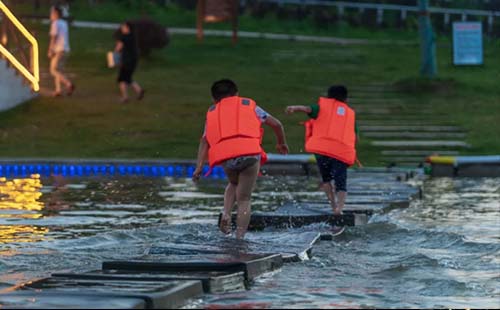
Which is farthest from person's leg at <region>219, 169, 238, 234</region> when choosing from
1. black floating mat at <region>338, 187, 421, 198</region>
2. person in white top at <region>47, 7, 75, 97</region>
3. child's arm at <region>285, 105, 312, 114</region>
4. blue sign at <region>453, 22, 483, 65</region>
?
blue sign at <region>453, 22, 483, 65</region>

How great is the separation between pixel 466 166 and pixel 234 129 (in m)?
11.2

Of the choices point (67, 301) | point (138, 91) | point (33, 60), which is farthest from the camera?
point (138, 91)

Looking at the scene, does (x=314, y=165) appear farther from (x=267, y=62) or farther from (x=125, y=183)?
(x=267, y=62)

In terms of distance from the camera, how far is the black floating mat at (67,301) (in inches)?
345

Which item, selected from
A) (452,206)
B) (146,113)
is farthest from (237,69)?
(452,206)

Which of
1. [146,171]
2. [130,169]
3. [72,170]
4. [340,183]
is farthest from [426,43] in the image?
[340,183]

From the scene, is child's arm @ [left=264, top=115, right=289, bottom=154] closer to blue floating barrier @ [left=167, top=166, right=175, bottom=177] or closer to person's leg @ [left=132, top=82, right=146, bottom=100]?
blue floating barrier @ [left=167, top=166, right=175, bottom=177]

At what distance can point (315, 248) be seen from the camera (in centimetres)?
1388

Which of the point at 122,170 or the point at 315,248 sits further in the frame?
the point at 122,170

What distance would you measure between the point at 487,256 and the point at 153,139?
13.6 metres

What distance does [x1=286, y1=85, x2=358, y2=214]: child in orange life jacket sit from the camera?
1619cm

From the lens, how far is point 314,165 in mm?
24000

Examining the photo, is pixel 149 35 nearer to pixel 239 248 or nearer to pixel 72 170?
pixel 72 170

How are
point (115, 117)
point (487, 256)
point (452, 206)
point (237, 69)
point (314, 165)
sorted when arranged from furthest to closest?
point (237, 69), point (115, 117), point (314, 165), point (452, 206), point (487, 256)
